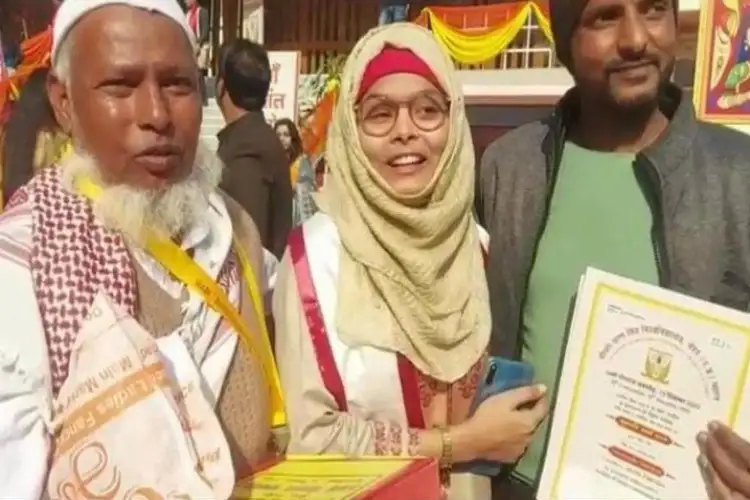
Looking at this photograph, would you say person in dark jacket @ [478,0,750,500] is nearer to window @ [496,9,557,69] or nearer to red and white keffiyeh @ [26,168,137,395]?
red and white keffiyeh @ [26,168,137,395]

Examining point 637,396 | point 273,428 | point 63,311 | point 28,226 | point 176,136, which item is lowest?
point 273,428

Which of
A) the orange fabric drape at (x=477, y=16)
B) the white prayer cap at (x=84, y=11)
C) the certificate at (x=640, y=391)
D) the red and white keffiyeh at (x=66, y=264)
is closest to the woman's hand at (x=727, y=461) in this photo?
the certificate at (x=640, y=391)

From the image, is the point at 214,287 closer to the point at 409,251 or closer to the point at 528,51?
the point at 409,251

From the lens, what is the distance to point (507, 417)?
1.91 meters

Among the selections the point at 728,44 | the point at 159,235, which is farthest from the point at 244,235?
the point at 728,44

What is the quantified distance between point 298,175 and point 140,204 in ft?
15.3

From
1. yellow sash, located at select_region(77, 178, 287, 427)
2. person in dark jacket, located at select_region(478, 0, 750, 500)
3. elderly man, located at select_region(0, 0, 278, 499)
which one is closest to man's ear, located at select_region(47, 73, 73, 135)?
elderly man, located at select_region(0, 0, 278, 499)

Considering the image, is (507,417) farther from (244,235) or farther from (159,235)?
(159,235)

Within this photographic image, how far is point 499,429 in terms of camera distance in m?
1.91

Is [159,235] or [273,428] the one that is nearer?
[159,235]

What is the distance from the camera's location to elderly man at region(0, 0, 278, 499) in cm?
145

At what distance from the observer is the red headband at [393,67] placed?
198 centimetres

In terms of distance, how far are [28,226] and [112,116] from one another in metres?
0.23

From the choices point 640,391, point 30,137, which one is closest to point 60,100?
point 30,137
